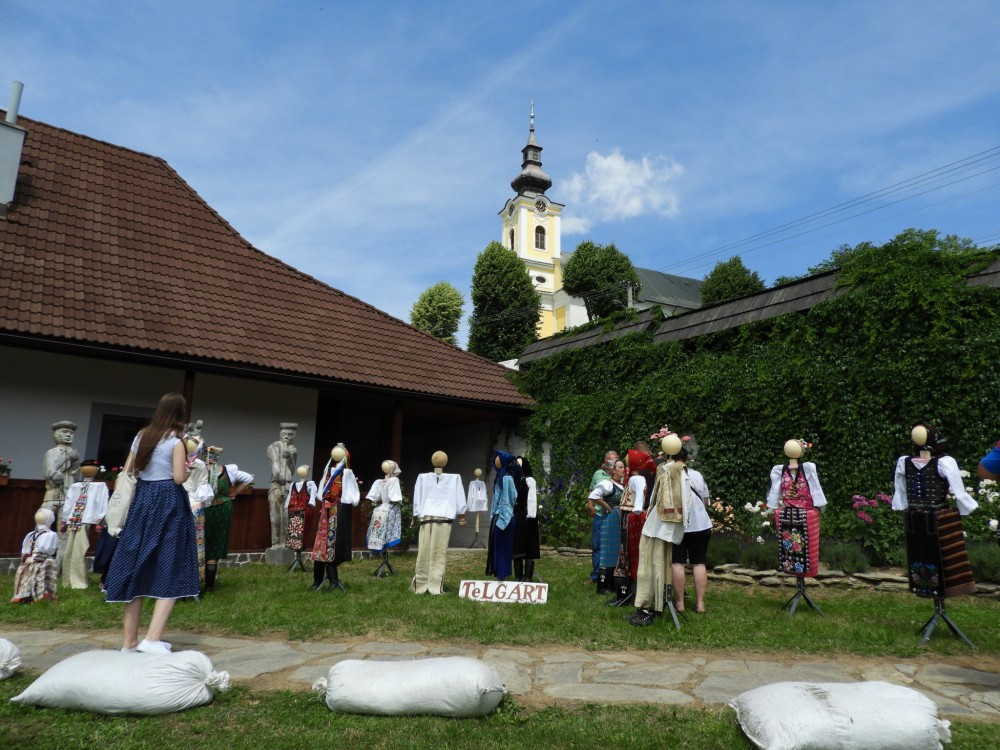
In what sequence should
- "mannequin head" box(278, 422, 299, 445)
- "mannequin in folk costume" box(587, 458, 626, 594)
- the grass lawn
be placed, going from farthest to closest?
"mannequin head" box(278, 422, 299, 445)
"mannequin in folk costume" box(587, 458, 626, 594)
the grass lawn

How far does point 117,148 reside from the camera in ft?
46.1

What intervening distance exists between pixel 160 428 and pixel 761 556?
7.32 m

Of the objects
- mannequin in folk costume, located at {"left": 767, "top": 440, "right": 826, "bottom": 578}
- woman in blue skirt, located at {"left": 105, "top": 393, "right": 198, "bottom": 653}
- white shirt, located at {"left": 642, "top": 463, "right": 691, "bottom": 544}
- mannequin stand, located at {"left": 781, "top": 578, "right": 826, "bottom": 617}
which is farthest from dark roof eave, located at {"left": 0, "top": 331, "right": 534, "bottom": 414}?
mannequin stand, located at {"left": 781, "top": 578, "right": 826, "bottom": 617}

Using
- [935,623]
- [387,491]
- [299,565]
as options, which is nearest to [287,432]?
[299,565]

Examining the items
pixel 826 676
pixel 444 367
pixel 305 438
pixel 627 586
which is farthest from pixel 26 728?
pixel 444 367

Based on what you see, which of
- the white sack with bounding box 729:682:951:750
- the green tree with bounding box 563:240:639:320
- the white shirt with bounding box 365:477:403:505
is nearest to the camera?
the white sack with bounding box 729:682:951:750

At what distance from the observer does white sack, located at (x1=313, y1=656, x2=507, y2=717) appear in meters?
3.45

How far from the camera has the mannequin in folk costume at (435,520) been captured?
7945 mm

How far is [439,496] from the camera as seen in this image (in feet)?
26.8

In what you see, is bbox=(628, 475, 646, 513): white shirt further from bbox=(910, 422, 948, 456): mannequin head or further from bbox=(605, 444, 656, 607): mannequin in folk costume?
bbox=(910, 422, 948, 456): mannequin head

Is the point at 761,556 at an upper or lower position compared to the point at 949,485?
lower

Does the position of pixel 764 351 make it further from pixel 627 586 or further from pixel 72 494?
pixel 72 494

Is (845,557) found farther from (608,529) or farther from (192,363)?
(192,363)

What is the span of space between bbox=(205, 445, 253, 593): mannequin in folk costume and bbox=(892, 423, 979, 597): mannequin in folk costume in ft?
21.3
